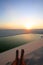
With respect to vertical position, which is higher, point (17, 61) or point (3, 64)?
point (17, 61)

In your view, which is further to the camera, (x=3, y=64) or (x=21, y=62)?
(x=3, y=64)

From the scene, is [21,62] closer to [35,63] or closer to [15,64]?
[15,64]

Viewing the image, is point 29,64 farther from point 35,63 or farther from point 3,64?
point 3,64

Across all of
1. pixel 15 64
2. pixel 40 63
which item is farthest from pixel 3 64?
pixel 15 64

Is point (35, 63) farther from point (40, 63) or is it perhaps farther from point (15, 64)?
point (15, 64)

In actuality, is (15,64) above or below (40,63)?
above

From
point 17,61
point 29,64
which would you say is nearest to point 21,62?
point 17,61

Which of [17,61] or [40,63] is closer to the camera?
[17,61]
